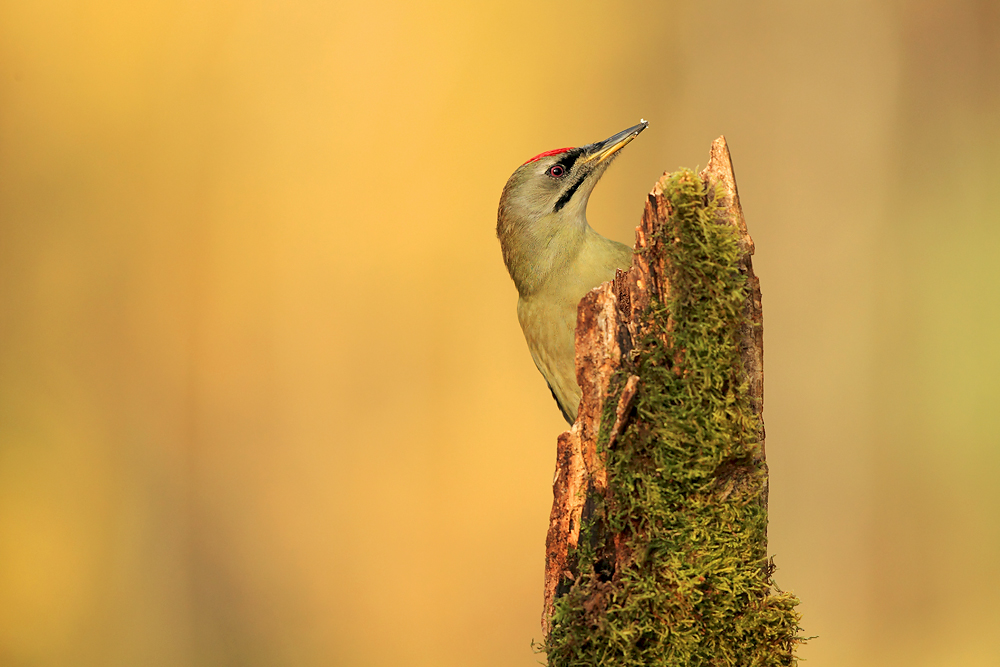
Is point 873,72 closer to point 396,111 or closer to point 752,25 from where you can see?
point 752,25

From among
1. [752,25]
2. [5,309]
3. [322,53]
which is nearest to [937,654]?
[752,25]

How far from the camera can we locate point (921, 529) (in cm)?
502

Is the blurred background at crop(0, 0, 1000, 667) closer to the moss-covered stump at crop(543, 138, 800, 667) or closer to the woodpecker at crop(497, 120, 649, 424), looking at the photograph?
the woodpecker at crop(497, 120, 649, 424)

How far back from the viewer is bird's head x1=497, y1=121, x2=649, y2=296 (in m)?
3.09

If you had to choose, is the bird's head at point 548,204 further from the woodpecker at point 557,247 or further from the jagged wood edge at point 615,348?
the jagged wood edge at point 615,348

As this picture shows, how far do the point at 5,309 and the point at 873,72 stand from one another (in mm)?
5174

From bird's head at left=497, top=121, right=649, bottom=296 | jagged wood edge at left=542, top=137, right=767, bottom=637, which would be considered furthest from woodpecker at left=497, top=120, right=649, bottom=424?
jagged wood edge at left=542, top=137, right=767, bottom=637

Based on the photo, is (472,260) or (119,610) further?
(472,260)

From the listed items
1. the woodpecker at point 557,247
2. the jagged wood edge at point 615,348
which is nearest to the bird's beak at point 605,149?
the woodpecker at point 557,247

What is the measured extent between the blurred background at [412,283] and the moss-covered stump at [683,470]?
2.74 meters

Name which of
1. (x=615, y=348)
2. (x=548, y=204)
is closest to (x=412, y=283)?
(x=548, y=204)

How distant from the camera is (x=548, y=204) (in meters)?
3.14

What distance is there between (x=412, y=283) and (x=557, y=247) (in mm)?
1726

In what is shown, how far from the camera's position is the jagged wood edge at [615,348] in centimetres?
192
